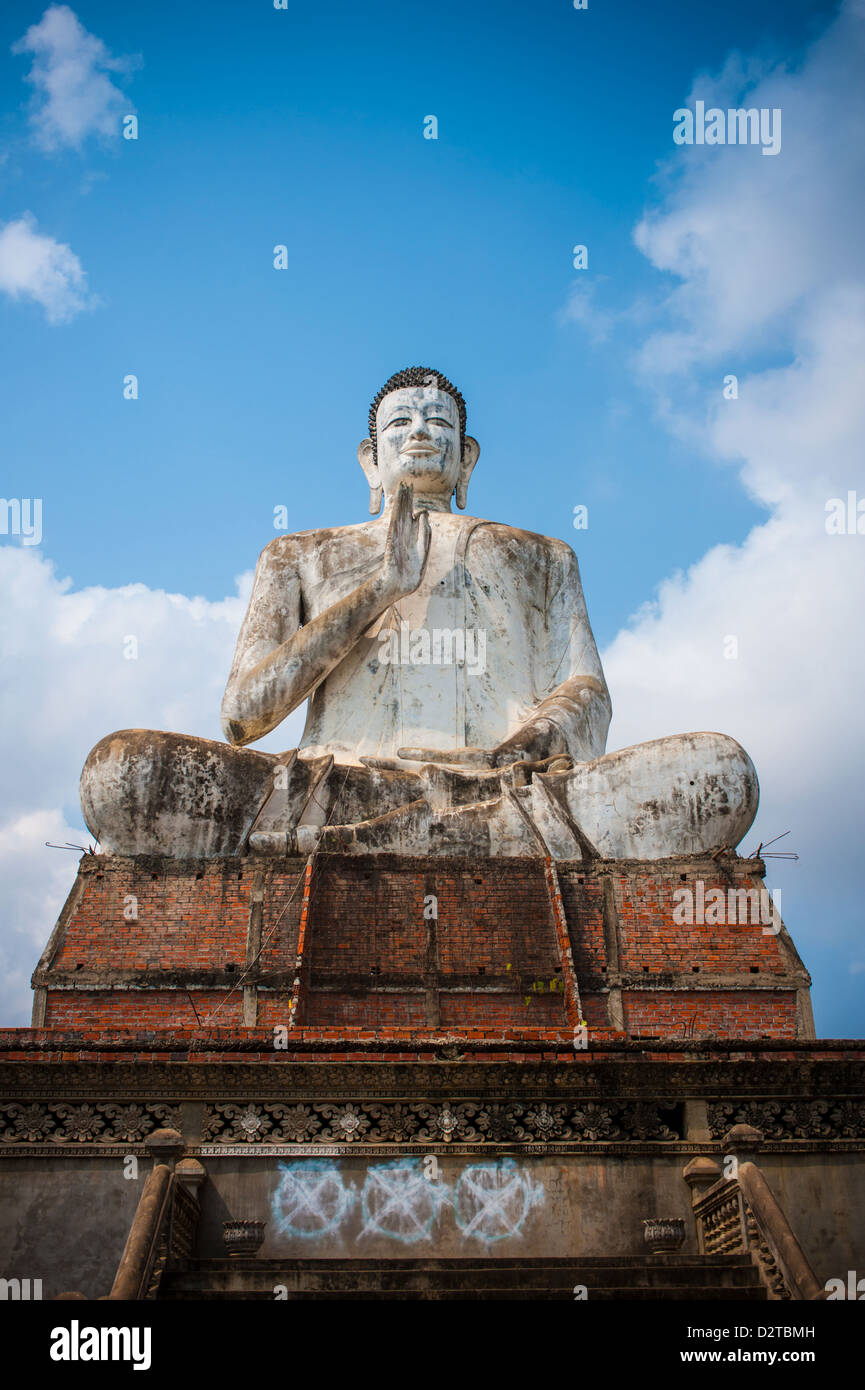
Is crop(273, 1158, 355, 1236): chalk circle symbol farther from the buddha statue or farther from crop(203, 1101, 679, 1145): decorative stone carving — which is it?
the buddha statue

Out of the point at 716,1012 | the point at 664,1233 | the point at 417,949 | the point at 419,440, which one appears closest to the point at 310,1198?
the point at 664,1233

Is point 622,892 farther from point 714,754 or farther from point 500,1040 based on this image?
point 500,1040

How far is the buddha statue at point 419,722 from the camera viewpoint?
33.2ft

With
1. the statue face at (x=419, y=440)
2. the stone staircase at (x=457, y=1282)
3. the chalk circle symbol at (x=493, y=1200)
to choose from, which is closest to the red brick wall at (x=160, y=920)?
the chalk circle symbol at (x=493, y=1200)

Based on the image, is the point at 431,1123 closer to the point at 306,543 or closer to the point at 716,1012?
the point at 716,1012

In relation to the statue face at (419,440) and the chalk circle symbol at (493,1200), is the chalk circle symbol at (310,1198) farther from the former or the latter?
the statue face at (419,440)

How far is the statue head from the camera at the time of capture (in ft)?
43.9

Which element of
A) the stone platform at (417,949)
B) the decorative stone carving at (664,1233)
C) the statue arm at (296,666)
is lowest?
the decorative stone carving at (664,1233)

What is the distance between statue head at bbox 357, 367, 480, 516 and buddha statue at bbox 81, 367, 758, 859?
22 millimetres

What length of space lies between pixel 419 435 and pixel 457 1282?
29.4ft

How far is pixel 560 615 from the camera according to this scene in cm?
1320

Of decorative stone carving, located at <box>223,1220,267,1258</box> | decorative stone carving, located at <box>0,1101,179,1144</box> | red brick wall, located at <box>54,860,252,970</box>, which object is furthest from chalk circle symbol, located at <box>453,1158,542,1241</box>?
red brick wall, located at <box>54,860,252,970</box>

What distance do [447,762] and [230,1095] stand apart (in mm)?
4773
